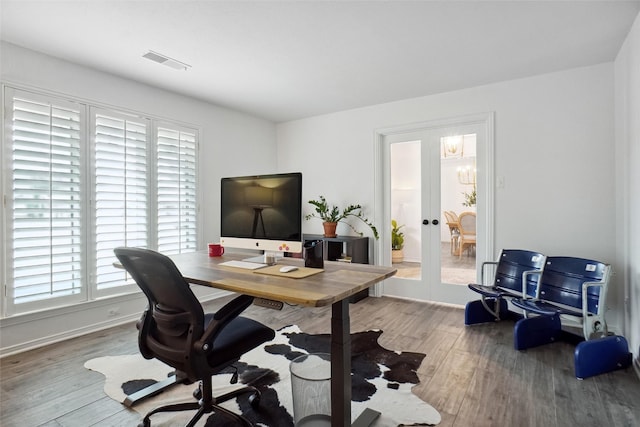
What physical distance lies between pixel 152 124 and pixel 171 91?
471mm

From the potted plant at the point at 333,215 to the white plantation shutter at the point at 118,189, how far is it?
214cm

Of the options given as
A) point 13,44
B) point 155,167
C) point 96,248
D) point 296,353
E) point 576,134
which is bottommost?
point 296,353

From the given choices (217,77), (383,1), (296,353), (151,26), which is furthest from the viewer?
(217,77)

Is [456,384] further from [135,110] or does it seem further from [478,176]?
[135,110]

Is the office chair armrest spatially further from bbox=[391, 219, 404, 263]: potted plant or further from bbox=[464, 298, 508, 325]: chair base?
bbox=[391, 219, 404, 263]: potted plant

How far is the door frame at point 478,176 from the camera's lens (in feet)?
11.8

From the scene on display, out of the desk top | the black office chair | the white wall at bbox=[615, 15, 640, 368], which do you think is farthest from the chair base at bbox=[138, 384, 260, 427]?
the white wall at bbox=[615, 15, 640, 368]

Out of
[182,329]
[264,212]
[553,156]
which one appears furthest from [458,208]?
[182,329]

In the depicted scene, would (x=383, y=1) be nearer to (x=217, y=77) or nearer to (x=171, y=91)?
A: (x=217, y=77)

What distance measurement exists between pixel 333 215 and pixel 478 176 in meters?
1.83

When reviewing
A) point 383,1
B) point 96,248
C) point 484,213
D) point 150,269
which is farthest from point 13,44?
point 484,213

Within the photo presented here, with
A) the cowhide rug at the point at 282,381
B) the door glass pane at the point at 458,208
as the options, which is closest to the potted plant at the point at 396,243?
the door glass pane at the point at 458,208

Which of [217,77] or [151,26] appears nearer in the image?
[151,26]

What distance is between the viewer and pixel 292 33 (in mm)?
2541
